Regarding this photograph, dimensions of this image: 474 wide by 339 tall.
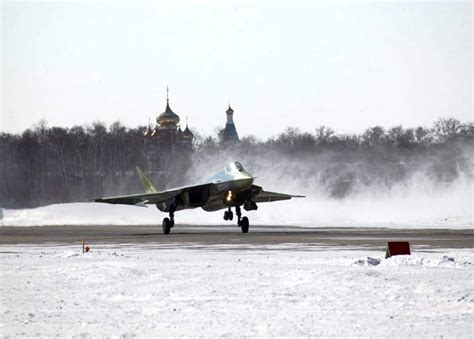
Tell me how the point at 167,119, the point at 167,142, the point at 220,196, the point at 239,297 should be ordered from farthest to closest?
the point at 167,119, the point at 167,142, the point at 220,196, the point at 239,297

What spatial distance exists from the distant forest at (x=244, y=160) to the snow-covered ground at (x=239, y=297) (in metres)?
40.7

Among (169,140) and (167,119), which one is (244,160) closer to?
(169,140)

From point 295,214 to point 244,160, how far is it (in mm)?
22427

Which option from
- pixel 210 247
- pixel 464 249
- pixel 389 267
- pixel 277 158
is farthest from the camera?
pixel 277 158

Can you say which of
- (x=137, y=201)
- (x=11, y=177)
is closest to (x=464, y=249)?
(x=137, y=201)

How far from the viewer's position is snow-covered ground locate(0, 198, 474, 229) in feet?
160

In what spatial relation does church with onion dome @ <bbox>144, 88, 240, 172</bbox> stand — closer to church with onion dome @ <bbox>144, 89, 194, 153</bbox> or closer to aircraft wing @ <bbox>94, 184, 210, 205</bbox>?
church with onion dome @ <bbox>144, 89, 194, 153</bbox>

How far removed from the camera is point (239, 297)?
12406mm

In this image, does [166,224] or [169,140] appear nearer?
[166,224]

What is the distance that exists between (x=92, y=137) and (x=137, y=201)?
79.3m

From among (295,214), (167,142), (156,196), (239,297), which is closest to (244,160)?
(295,214)

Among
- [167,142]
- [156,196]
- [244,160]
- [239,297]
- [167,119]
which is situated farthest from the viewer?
[167,119]

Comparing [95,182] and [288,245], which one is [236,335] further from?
[95,182]

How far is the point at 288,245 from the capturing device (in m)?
25.2
